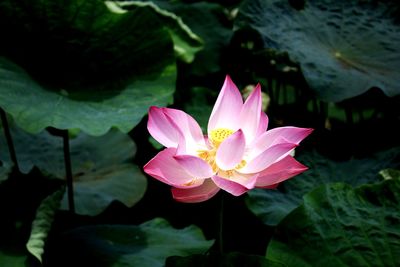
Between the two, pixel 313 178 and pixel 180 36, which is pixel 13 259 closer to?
pixel 313 178

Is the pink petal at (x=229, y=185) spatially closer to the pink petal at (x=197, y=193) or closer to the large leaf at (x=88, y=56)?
the pink petal at (x=197, y=193)

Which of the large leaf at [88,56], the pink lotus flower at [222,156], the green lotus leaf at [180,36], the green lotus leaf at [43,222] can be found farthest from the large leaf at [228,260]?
the green lotus leaf at [180,36]

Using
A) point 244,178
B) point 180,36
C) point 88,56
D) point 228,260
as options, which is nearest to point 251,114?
point 244,178

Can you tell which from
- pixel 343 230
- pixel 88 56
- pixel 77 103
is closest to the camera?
pixel 343 230

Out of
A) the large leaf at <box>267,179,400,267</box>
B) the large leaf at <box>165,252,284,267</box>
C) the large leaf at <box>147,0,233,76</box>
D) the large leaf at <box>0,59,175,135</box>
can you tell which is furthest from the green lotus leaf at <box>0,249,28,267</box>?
the large leaf at <box>147,0,233,76</box>

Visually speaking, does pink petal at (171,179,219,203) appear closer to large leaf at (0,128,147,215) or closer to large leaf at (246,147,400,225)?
large leaf at (246,147,400,225)

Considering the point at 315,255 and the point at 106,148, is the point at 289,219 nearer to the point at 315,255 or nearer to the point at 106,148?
the point at 315,255

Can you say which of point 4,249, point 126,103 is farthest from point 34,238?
point 126,103

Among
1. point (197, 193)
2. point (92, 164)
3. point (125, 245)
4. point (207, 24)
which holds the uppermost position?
point (197, 193)
